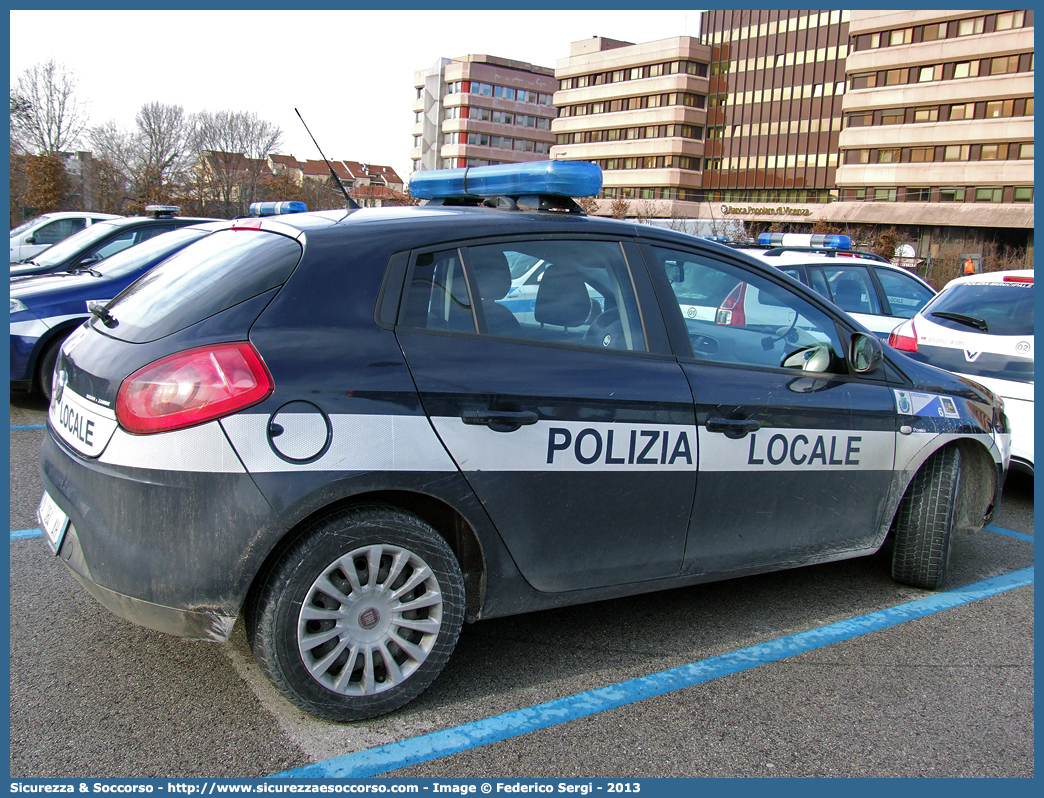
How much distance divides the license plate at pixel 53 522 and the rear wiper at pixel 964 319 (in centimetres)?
569

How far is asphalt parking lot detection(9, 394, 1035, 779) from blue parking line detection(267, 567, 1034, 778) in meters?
0.03

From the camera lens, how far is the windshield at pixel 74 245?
339 inches

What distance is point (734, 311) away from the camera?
3.69 metres

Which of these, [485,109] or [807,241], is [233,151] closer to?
[485,109]

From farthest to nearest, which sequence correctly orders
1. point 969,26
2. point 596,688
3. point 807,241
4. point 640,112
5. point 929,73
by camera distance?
point 640,112 → point 929,73 → point 969,26 → point 807,241 → point 596,688

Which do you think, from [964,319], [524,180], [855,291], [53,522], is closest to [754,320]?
[524,180]

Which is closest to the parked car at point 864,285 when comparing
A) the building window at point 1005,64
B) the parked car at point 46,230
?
the parked car at point 46,230

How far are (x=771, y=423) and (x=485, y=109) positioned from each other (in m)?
115

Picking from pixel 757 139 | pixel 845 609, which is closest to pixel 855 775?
pixel 845 609

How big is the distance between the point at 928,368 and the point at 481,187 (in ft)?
7.56

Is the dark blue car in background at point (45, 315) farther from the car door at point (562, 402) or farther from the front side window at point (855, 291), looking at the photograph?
the front side window at point (855, 291)

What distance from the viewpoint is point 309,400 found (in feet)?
8.38
